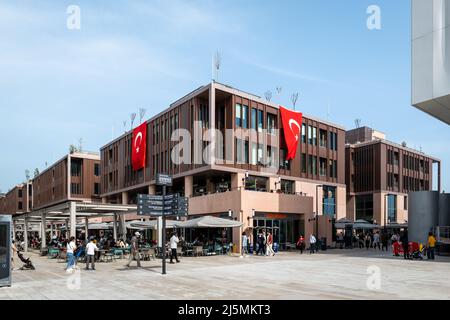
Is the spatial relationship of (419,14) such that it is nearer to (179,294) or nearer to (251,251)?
(251,251)

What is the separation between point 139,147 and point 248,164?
18.5 metres

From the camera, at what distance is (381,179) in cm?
6512

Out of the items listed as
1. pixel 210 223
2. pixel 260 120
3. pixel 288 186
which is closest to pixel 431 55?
pixel 210 223

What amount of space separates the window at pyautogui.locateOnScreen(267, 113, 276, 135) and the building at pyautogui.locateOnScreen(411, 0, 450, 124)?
735 inches

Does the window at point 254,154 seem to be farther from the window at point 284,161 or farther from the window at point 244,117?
the window at point 284,161

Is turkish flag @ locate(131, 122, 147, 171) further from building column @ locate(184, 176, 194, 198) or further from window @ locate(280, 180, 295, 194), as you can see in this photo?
window @ locate(280, 180, 295, 194)

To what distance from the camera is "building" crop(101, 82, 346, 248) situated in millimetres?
38500

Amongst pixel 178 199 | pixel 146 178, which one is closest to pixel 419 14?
pixel 178 199

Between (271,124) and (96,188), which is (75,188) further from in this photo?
(271,124)

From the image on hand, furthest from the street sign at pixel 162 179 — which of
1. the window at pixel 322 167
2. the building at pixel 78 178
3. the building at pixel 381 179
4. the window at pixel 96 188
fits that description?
the window at pixel 96 188

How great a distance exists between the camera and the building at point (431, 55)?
25.5 metres

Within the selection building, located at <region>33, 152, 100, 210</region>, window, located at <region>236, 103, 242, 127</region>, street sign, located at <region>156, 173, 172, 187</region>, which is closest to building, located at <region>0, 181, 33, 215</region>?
building, located at <region>33, 152, 100, 210</region>
